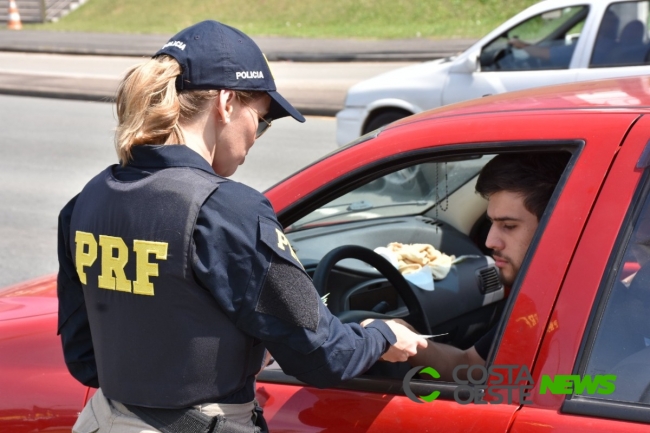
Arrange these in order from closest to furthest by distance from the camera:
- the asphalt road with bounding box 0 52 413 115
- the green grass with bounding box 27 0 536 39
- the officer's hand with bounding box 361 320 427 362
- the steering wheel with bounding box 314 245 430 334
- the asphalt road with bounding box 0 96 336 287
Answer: the officer's hand with bounding box 361 320 427 362 < the steering wheel with bounding box 314 245 430 334 < the asphalt road with bounding box 0 96 336 287 < the asphalt road with bounding box 0 52 413 115 < the green grass with bounding box 27 0 536 39

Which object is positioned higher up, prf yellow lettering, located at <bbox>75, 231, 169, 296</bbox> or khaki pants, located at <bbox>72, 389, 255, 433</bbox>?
prf yellow lettering, located at <bbox>75, 231, 169, 296</bbox>

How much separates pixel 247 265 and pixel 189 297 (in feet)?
0.46

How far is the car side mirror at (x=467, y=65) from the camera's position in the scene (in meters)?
8.20

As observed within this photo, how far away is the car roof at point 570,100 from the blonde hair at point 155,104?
0.75m

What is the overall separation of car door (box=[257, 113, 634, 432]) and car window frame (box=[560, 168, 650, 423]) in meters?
0.09

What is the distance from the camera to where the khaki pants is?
187 centimetres

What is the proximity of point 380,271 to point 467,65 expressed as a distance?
582 centimetres

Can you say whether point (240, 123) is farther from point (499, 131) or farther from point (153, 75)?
point (499, 131)

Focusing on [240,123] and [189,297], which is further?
[240,123]

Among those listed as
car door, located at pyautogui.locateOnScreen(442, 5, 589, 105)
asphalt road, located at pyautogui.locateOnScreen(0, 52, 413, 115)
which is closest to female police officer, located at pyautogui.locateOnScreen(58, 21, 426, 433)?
car door, located at pyautogui.locateOnScreen(442, 5, 589, 105)

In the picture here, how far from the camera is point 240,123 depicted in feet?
6.32

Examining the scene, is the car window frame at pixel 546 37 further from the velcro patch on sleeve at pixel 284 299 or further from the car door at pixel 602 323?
the velcro patch on sleeve at pixel 284 299

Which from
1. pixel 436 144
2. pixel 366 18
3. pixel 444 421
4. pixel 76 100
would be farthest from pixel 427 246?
pixel 366 18

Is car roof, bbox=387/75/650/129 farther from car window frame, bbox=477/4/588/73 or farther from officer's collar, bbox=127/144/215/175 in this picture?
car window frame, bbox=477/4/588/73
